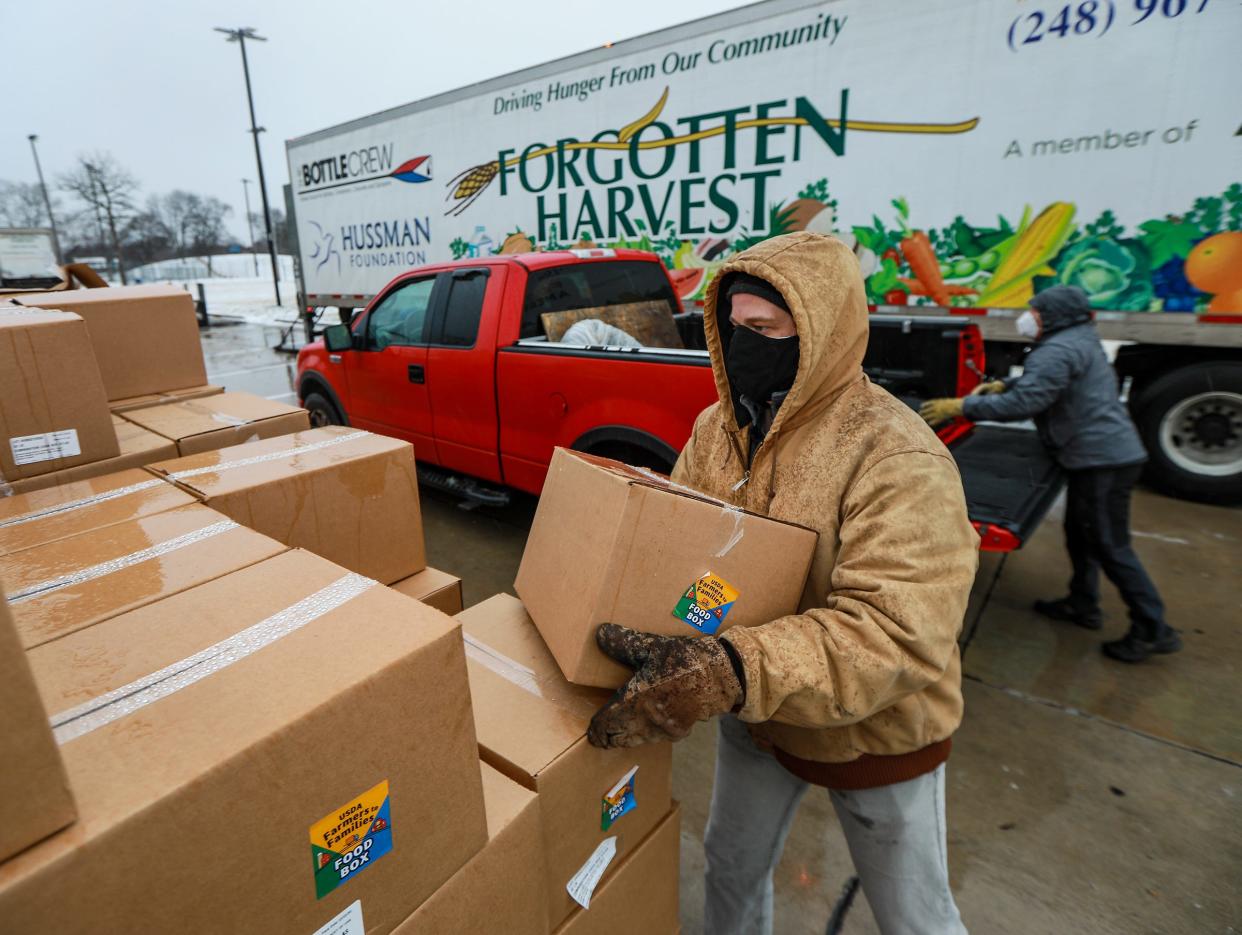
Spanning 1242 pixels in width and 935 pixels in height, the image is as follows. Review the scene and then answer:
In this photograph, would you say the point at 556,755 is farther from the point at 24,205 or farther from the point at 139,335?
the point at 24,205

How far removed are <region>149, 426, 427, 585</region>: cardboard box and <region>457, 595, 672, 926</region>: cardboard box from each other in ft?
1.77

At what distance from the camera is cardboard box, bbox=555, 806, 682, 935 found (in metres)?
1.50

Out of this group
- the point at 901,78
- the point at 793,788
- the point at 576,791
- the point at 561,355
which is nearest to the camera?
the point at 576,791

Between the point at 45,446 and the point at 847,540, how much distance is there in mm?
2171

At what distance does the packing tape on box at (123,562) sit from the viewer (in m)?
1.18

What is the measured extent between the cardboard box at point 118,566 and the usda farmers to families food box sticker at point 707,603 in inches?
31.1

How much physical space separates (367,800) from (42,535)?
1062mm

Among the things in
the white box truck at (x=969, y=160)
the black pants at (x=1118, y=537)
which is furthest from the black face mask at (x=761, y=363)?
the white box truck at (x=969, y=160)

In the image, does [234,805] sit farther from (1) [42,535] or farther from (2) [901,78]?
(2) [901,78]

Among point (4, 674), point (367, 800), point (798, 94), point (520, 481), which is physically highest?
point (798, 94)

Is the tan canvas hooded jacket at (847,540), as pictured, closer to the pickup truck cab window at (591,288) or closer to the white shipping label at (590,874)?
the white shipping label at (590,874)

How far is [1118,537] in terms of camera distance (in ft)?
11.0

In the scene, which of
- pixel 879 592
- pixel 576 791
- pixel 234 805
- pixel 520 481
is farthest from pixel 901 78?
pixel 234 805

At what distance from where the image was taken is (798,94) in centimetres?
581
